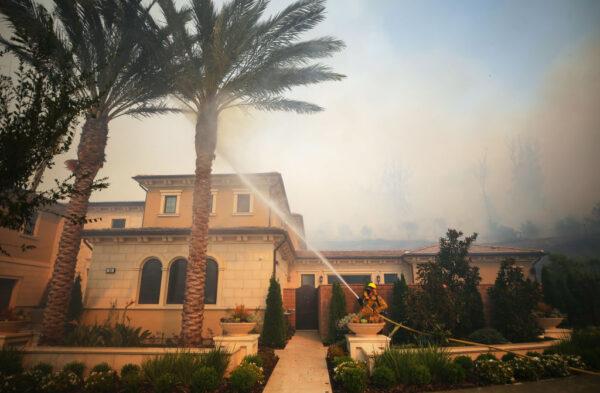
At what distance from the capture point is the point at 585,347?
34.8ft

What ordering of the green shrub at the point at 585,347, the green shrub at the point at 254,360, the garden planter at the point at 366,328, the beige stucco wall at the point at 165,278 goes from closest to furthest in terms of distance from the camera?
the green shrub at the point at 585,347 < the green shrub at the point at 254,360 < the garden planter at the point at 366,328 < the beige stucco wall at the point at 165,278

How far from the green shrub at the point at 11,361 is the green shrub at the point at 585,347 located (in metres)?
17.2

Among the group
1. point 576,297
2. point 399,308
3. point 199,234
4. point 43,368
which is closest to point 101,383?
point 43,368

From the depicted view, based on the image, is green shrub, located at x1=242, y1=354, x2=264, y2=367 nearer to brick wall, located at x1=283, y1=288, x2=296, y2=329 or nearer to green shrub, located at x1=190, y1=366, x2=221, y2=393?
green shrub, located at x1=190, y1=366, x2=221, y2=393

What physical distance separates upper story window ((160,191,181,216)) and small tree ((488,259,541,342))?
66.3 ft

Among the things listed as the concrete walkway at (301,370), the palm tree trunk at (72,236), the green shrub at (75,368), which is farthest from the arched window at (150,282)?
the concrete walkway at (301,370)

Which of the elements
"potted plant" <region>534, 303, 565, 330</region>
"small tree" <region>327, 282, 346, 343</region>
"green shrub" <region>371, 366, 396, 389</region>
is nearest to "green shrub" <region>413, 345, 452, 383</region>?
"green shrub" <region>371, 366, 396, 389</region>

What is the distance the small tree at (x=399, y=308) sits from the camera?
14.6 m

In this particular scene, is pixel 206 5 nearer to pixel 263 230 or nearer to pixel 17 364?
pixel 263 230

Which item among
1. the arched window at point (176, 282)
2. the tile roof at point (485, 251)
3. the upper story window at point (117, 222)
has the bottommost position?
the arched window at point (176, 282)

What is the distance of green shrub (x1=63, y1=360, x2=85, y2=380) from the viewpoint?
961 centimetres

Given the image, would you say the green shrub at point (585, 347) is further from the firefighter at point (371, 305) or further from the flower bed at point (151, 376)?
the flower bed at point (151, 376)

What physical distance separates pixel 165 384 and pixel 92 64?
13234 millimetres

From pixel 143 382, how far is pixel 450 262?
14.6 m
